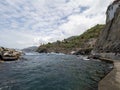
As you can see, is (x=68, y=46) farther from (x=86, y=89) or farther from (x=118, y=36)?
(x=86, y=89)

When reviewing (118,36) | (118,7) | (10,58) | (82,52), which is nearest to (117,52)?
(118,36)

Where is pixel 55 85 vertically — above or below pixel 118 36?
below

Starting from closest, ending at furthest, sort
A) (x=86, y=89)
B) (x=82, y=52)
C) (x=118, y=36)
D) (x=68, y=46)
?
(x=86, y=89) < (x=118, y=36) < (x=82, y=52) < (x=68, y=46)

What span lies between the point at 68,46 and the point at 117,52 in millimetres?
130158

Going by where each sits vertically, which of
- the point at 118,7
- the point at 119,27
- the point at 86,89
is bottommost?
the point at 86,89

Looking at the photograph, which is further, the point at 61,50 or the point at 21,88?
the point at 61,50

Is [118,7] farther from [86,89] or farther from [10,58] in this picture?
[86,89]

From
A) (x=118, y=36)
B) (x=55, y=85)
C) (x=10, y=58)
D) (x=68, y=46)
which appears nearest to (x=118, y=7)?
(x=118, y=36)

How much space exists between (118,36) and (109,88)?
46.7 metres

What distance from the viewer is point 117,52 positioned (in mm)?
50812

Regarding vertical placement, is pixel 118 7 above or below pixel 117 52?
above

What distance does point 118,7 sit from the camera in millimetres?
68250

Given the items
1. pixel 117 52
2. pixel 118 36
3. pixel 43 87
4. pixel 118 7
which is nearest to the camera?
pixel 43 87

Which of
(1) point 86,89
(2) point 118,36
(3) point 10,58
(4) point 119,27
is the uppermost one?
(4) point 119,27
